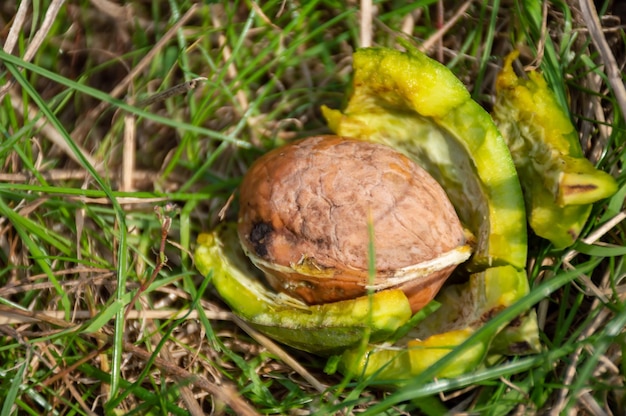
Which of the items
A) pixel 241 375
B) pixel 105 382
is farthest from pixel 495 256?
pixel 105 382

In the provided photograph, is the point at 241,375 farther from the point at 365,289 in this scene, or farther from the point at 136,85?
the point at 136,85

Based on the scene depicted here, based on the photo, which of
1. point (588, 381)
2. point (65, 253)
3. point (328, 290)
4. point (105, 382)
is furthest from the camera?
point (65, 253)

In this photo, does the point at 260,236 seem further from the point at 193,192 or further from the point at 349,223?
the point at 193,192

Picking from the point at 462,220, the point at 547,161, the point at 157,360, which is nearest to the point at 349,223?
the point at 462,220

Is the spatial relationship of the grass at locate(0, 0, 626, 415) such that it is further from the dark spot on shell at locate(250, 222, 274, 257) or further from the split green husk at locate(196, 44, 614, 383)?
the dark spot on shell at locate(250, 222, 274, 257)

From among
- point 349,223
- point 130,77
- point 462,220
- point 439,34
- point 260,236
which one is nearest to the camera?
point 349,223

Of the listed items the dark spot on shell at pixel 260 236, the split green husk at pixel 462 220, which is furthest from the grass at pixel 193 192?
the dark spot on shell at pixel 260 236

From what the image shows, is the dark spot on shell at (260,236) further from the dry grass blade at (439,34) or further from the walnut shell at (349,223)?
the dry grass blade at (439,34)

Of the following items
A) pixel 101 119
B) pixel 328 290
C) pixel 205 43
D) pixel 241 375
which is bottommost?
pixel 241 375
